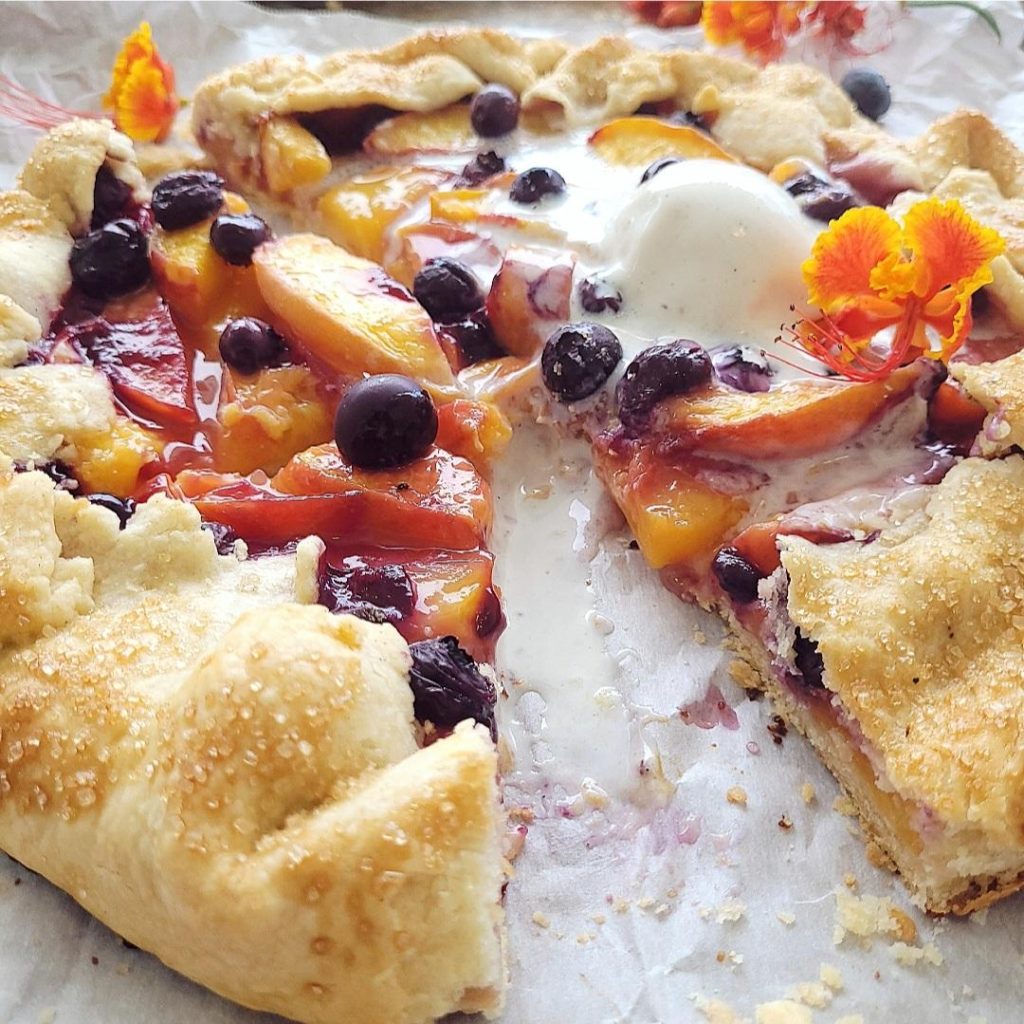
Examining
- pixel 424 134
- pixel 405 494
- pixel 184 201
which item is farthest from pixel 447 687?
pixel 424 134

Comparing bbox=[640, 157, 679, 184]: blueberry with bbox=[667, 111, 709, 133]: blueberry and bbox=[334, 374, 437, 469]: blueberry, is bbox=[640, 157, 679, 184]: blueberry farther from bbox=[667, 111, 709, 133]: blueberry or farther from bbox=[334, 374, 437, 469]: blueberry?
bbox=[334, 374, 437, 469]: blueberry

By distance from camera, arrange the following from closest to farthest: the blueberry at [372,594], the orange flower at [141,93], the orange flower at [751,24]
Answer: the blueberry at [372,594] → the orange flower at [141,93] → the orange flower at [751,24]

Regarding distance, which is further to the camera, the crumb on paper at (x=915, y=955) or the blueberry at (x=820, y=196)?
the blueberry at (x=820, y=196)

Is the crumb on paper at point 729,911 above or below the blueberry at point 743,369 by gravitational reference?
below

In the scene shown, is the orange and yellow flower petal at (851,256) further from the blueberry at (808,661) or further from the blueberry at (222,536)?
the blueberry at (222,536)

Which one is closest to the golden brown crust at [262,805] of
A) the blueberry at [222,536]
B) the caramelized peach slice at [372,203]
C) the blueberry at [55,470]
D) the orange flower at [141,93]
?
the blueberry at [222,536]

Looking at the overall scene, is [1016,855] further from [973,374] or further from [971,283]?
[971,283]

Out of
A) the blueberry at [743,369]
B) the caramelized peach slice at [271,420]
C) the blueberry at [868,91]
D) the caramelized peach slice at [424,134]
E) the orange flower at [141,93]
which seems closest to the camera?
the caramelized peach slice at [271,420]

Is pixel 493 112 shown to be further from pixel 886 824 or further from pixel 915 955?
pixel 915 955
